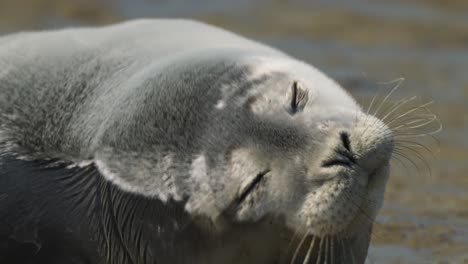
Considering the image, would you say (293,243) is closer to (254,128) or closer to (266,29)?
(254,128)

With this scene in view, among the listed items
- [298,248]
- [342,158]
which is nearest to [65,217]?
[298,248]

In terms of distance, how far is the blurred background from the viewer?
772cm

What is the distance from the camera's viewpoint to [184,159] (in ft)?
15.2

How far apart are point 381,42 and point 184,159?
20.5 feet

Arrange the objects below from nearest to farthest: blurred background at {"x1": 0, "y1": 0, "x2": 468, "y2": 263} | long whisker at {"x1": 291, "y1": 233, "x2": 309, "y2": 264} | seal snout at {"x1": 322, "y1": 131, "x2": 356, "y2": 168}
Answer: seal snout at {"x1": 322, "y1": 131, "x2": 356, "y2": 168}, long whisker at {"x1": 291, "y1": 233, "x2": 309, "y2": 264}, blurred background at {"x1": 0, "y1": 0, "x2": 468, "y2": 263}

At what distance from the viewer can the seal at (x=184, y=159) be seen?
4.55 meters

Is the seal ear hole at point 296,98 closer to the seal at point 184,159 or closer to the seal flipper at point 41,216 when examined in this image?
the seal at point 184,159

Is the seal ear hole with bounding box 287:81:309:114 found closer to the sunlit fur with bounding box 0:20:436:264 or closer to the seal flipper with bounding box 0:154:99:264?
the sunlit fur with bounding box 0:20:436:264

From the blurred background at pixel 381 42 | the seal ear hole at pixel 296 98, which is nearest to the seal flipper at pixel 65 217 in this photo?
the seal ear hole at pixel 296 98

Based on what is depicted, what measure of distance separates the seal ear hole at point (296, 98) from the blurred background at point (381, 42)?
7.95ft

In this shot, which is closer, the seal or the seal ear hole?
the seal

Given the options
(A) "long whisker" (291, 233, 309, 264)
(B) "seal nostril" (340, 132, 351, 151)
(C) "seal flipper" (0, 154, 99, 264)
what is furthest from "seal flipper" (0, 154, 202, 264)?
(B) "seal nostril" (340, 132, 351, 151)

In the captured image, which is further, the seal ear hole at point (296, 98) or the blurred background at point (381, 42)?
the blurred background at point (381, 42)

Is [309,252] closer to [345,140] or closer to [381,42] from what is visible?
[345,140]
